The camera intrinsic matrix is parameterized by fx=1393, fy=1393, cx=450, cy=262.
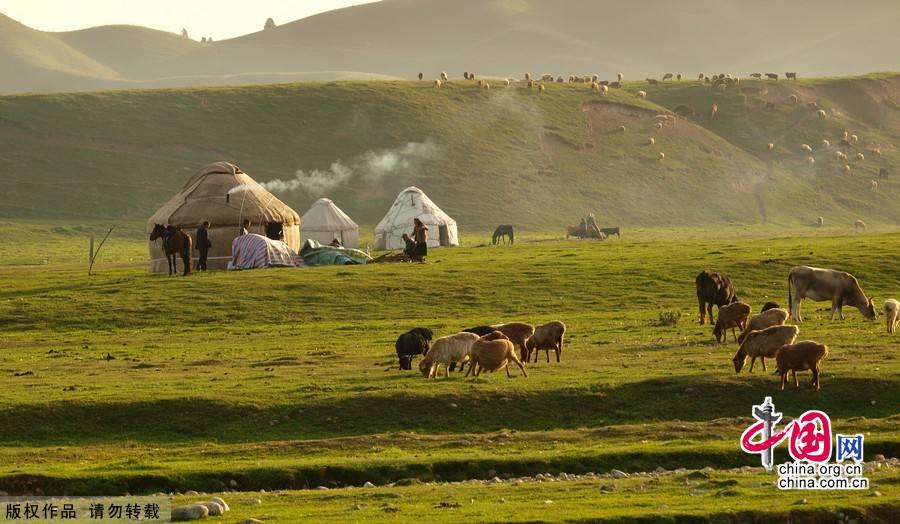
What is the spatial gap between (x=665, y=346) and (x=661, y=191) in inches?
3159

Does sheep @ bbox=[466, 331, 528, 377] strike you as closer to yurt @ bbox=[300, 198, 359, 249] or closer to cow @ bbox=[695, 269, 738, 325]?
cow @ bbox=[695, 269, 738, 325]

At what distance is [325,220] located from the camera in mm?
64750

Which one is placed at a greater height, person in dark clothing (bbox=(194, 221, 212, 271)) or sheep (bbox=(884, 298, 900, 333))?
person in dark clothing (bbox=(194, 221, 212, 271))

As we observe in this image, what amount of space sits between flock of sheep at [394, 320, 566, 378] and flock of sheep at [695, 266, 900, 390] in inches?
150

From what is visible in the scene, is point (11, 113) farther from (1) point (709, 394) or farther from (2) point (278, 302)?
(1) point (709, 394)

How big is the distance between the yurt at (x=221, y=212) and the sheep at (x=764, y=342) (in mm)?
29671

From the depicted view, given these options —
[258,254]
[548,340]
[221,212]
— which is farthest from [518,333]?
[221,212]

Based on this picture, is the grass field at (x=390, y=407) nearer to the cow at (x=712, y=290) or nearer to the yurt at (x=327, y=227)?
the cow at (x=712, y=290)

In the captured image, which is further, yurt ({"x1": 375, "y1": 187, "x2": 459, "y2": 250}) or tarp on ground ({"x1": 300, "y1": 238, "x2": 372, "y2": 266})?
yurt ({"x1": 375, "y1": 187, "x2": 459, "y2": 250})

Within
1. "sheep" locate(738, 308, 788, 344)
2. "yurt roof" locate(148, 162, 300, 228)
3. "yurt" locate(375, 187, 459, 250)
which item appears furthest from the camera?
"yurt" locate(375, 187, 459, 250)

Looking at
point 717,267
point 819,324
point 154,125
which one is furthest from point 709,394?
point 154,125

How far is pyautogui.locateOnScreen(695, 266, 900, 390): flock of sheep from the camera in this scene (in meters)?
23.1

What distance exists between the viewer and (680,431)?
2183 centimetres

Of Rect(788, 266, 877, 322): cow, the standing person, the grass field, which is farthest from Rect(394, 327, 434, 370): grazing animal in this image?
Result: the standing person
